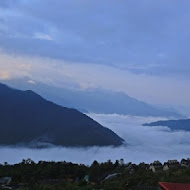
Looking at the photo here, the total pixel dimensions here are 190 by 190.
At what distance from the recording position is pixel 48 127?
160125 mm

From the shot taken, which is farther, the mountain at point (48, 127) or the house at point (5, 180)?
the mountain at point (48, 127)

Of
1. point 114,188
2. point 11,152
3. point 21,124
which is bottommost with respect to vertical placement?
point 114,188

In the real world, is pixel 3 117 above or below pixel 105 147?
above

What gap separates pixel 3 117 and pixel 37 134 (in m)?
16.5

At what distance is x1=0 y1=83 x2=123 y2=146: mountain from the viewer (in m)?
150

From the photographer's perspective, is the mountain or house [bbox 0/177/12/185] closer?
house [bbox 0/177/12/185]

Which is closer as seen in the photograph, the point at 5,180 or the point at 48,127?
the point at 5,180

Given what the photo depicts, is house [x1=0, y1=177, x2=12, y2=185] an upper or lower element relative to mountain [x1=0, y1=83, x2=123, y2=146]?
lower

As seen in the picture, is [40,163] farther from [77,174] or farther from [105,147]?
[105,147]

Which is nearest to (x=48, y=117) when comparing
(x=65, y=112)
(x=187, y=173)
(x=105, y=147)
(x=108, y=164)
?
(x=65, y=112)

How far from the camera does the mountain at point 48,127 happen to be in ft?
494

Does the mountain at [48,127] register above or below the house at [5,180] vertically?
above

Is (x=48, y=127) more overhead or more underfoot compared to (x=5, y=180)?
more overhead

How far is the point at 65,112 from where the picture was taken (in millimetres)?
171875
